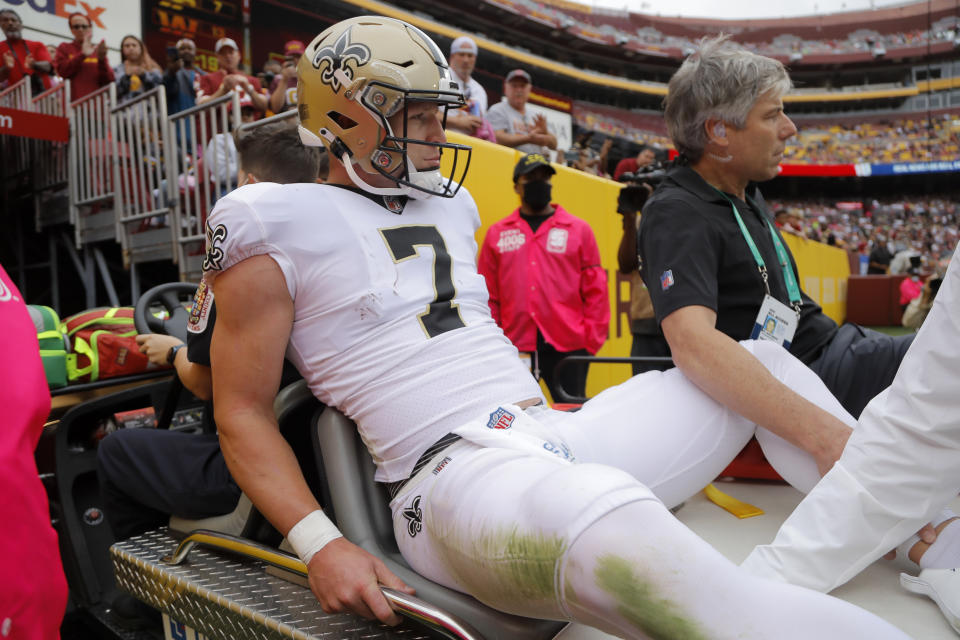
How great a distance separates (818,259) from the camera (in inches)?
517

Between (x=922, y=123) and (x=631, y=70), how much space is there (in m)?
14.7

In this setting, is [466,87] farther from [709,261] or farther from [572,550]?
[572,550]

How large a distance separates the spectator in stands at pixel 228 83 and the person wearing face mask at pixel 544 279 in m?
2.93

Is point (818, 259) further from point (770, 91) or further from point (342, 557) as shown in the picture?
point (342, 557)

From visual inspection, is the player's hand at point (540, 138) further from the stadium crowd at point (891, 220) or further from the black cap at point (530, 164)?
the stadium crowd at point (891, 220)

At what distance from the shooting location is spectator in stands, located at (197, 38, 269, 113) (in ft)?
18.7

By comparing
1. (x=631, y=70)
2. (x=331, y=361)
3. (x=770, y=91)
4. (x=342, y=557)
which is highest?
(x=631, y=70)

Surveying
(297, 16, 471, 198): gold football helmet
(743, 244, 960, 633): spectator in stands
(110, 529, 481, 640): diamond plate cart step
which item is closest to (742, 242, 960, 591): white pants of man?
(743, 244, 960, 633): spectator in stands

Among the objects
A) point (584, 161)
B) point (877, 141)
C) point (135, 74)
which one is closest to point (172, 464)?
point (135, 74)

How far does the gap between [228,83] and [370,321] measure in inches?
201

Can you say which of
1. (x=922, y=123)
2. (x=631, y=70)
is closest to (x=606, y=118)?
(x=631, y=70)

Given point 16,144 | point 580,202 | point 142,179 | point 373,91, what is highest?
point 373,91

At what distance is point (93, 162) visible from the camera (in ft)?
18.0

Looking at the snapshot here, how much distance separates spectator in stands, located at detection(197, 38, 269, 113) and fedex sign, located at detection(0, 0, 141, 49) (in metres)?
2.45
